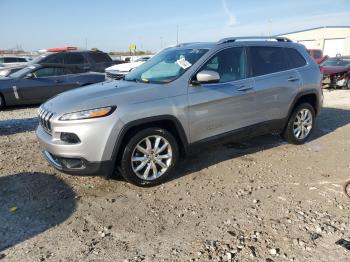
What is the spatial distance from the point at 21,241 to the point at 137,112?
178cm

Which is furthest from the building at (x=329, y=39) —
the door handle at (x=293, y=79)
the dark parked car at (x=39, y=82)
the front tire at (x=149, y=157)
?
the front tire at (x=149, y=157)

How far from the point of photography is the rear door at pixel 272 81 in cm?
519

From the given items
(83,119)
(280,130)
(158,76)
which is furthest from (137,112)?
(280,130)

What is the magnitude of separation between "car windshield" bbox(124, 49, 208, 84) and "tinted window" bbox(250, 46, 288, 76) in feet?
2.96

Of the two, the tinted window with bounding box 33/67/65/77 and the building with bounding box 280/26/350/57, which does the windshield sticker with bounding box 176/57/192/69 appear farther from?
the building with bounding box 280/26/350/57

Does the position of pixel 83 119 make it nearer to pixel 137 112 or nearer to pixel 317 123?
pixel 137 112

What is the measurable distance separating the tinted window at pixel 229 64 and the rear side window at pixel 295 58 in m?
1.15

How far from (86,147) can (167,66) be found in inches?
69.9

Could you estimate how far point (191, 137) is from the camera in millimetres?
4520

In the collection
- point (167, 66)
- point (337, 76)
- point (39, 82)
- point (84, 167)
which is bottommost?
point (84, 167)

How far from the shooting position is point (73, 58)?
11.9m

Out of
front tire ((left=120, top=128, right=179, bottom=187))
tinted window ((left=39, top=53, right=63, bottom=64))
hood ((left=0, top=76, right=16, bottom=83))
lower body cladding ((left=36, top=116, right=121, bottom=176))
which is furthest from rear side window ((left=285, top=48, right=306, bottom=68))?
tinted window ((left=39, top=53, right=63, bottom=64))

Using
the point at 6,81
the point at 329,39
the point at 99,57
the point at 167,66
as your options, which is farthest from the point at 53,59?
the point at 329,39

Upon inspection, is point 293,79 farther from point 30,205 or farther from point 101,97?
point 30,205
